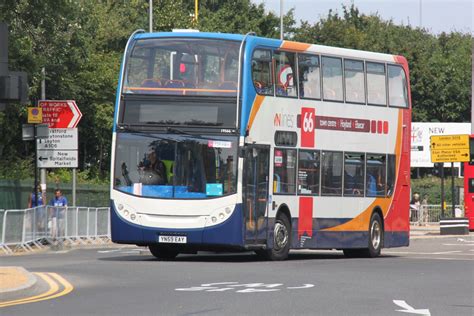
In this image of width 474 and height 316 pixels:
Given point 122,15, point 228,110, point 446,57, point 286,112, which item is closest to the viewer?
point 228,110

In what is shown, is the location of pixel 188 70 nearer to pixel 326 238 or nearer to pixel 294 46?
pixel 294 46

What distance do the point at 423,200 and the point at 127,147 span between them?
4796cm

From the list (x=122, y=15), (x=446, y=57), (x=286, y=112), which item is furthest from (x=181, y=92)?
(x=446, y=57)

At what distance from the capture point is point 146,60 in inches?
1012

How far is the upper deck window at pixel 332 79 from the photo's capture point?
28141 mm

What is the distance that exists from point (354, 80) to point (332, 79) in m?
0.97

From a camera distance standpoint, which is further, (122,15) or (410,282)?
(122,15)

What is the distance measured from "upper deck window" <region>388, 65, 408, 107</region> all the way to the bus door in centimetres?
551

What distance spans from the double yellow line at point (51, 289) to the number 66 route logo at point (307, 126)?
7656 mm

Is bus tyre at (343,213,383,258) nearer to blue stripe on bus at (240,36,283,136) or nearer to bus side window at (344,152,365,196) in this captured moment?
bus side window at (344,152,365,196)

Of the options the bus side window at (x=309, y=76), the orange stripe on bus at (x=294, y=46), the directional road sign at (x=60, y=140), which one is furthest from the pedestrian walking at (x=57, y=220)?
the orange stripe on bus at (x=294, y=46)

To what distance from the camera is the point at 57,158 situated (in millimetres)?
35469

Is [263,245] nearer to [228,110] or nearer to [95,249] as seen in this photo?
[228,110]

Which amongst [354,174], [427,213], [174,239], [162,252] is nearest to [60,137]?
[162,252]
